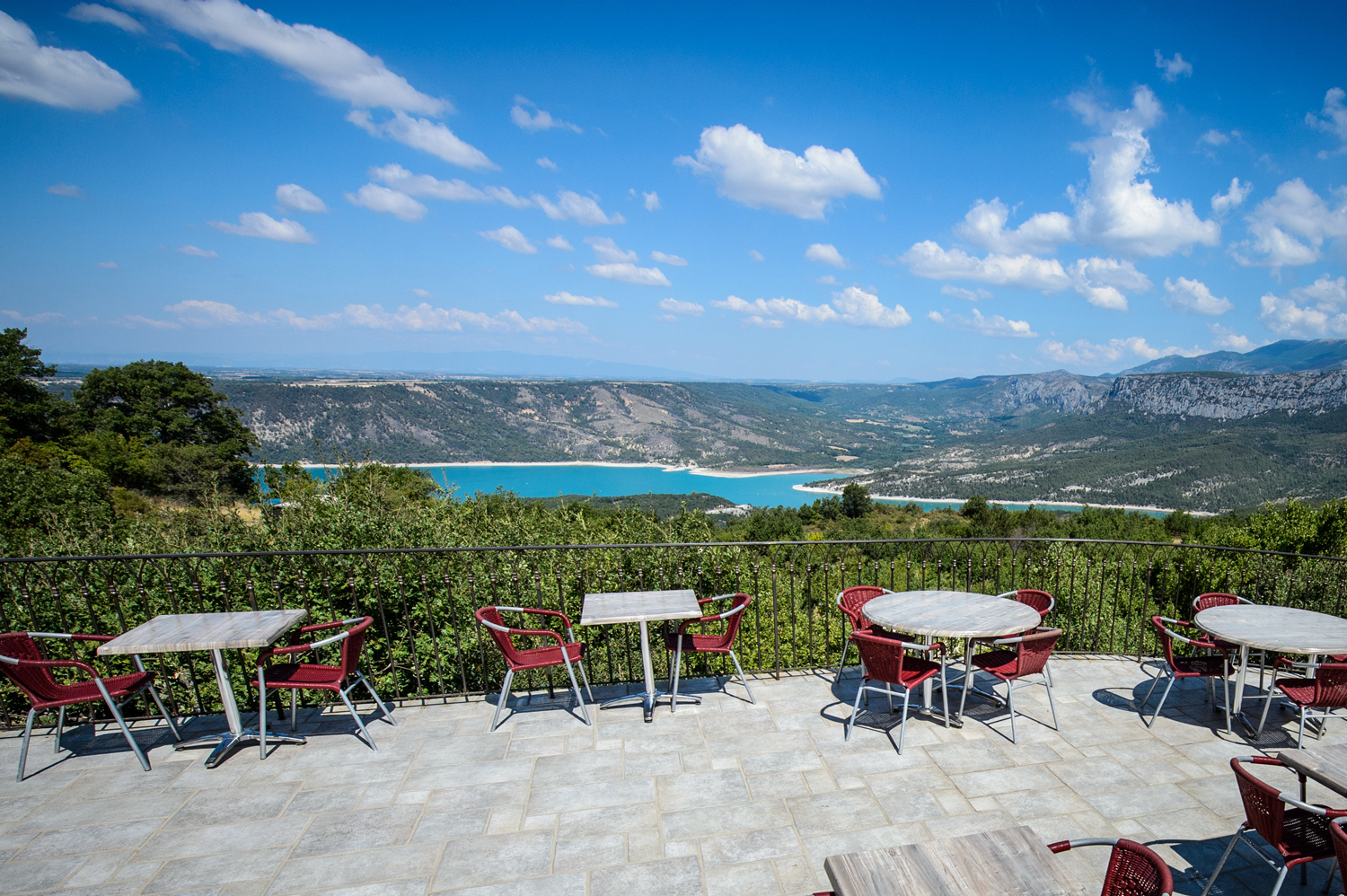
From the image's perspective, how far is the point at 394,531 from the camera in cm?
568

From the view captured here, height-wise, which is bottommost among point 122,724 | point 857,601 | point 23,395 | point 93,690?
point 122,724

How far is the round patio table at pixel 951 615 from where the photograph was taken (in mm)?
3762

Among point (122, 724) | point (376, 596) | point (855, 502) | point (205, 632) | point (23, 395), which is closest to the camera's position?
point (122, 724)

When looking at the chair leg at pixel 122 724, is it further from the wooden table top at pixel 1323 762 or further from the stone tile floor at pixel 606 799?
the wooden table top at pixel 1323 762

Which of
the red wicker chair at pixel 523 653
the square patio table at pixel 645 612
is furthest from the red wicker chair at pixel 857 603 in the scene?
the red wicker chair at pixel 523 653

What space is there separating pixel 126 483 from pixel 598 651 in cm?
3547

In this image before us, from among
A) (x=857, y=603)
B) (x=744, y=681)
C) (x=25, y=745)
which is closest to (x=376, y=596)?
(x=25, y=745)

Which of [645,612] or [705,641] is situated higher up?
[645,612]

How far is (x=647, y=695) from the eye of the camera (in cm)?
429

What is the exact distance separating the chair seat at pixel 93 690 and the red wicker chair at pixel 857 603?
4.50 metres

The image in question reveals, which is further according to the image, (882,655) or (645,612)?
(645,612)

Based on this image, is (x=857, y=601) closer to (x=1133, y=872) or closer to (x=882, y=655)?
(x=882, y=655)

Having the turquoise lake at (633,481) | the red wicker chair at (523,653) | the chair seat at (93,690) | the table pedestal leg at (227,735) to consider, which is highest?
the red wicker chair at (523,653)

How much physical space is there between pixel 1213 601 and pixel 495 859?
532 centimetres
